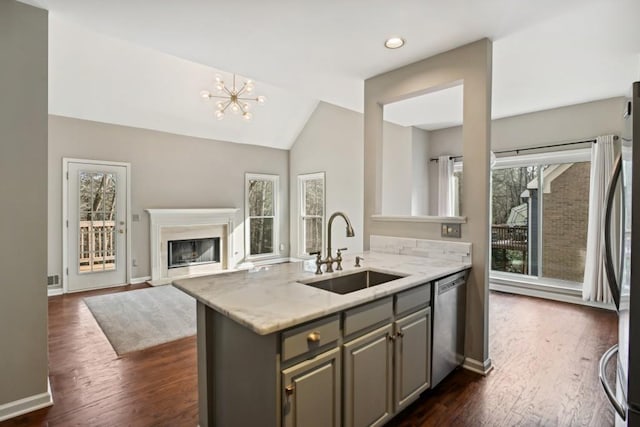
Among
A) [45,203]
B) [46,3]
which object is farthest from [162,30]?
[45,203]

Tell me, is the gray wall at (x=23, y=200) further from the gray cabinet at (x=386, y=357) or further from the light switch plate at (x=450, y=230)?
the light switch plate at (x=450, y=230)

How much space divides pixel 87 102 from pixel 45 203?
3507 millimetres

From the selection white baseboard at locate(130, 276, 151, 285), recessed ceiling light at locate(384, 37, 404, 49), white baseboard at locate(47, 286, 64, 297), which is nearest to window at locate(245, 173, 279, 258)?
white baseboard at locate(130, 276, 151, 285)

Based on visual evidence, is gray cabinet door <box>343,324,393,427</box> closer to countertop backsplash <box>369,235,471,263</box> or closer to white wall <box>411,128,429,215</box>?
countertop backsplash <box>369,235,471,263</box>

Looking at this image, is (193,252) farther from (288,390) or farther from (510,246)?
(510,246)

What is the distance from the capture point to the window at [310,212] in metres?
6.89

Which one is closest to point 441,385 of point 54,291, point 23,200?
point 23,200

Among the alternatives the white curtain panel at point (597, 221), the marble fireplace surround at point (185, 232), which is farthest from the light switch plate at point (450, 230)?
the marble fireplace surround at point (185, 232)

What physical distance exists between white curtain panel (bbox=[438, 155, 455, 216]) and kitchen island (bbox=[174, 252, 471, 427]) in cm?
389

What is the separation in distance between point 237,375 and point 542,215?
504 centimetres

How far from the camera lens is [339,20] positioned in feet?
7.73

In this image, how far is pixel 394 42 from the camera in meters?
2.64

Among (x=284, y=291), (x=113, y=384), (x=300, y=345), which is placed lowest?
(x=113, y=384)

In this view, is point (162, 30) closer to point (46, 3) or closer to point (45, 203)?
point (46, 3)
